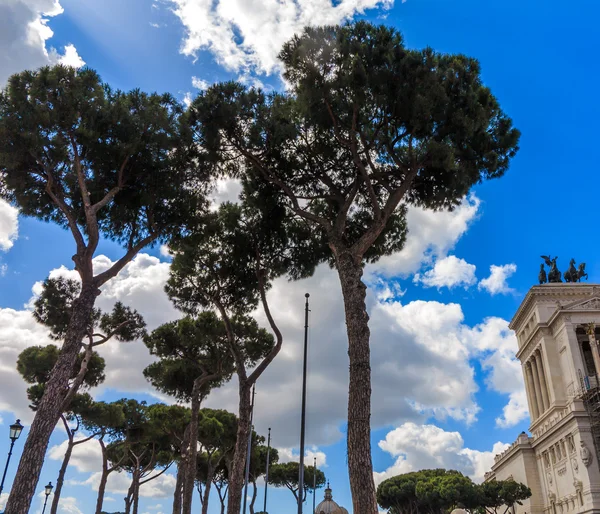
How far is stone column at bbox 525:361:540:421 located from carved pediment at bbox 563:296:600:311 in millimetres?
8433

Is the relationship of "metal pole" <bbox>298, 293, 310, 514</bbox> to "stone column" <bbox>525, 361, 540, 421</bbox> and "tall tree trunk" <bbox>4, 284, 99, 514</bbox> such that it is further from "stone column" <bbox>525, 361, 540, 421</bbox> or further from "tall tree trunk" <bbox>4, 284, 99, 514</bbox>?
"stone column" <bbox>525, 361, 540, 421</bbox>

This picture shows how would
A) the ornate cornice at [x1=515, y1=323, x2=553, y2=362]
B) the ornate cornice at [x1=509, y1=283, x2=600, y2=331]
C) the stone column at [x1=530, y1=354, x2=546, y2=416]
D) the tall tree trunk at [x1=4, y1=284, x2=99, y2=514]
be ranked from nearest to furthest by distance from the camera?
1. the tall tree trunk at [x1=4, y1=284, x2=99, y2=514]
2. the ornate cornice at [x1=515, y1=323, x2=553, y2=362]
3. the ornate cornice at [x1=509, y1=283, x2=600, y2=331]
4. the stone column at [x1=530, y1=354, x2=546, y2=416]

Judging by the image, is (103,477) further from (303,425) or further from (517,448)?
(517,448)

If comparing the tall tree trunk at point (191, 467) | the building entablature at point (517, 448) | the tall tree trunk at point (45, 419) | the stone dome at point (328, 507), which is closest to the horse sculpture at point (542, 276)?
the building entablature at point (517, 448)

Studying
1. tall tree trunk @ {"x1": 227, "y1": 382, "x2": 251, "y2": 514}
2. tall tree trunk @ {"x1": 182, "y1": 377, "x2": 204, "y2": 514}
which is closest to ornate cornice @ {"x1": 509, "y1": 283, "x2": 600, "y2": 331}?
tall tree trunk @ {"x1": 182, "y1": 377, "x2": 204, "y2": 514}

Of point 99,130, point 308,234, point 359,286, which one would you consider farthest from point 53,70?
point 359,286

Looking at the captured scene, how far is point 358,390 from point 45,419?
655 centimetres

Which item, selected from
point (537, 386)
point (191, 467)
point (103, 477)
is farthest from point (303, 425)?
point (537, 386)

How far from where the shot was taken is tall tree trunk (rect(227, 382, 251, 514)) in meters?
14.3

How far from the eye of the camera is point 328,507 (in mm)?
21516

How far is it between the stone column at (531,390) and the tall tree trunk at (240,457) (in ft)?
111

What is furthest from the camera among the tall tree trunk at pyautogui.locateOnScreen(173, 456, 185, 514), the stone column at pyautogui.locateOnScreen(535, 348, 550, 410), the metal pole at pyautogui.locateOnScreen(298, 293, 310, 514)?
the stone column at pyautogui.locateOnScreen(535, 348, 550, 410)

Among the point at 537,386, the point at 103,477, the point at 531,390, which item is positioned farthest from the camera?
the point at 531,390

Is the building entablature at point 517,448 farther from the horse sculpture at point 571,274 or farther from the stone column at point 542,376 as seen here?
the horse sculpture at point 571,274
